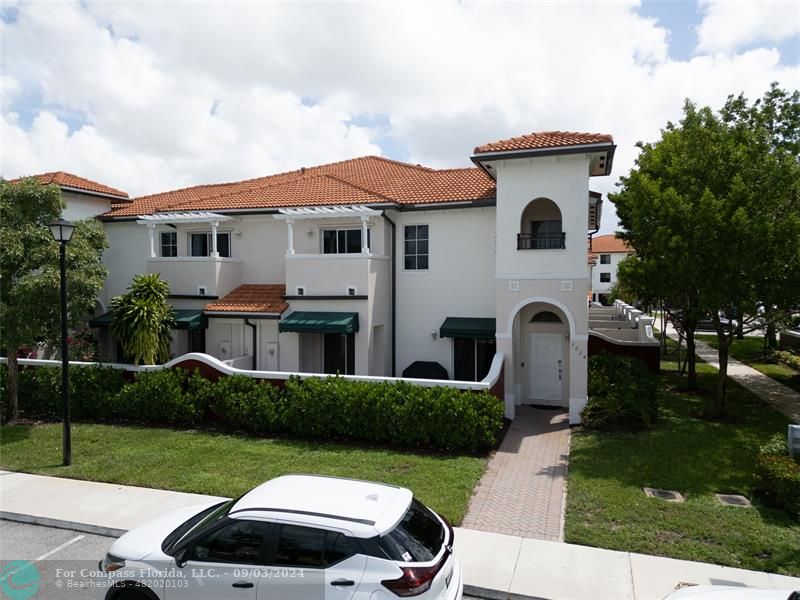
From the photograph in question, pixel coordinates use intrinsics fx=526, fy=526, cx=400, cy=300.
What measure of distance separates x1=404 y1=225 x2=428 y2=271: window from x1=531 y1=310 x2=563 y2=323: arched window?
385 centimetres

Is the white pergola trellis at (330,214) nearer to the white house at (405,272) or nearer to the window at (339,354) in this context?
the white house at (405,272)

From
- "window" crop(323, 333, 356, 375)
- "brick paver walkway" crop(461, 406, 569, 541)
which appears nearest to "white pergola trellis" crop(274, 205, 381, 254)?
"window" crop(323, 333, 356, 375)

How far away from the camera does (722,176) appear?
42.5ft

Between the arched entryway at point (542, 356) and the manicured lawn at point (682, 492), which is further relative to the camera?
the arched entryway at point (542, 356)

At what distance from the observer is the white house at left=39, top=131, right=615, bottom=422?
46.6 feet

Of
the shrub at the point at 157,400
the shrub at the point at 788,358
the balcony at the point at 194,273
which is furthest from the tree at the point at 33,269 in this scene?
the shrub at the point at 788,358

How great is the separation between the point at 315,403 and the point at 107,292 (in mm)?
12413

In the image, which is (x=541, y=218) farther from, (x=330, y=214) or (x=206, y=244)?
(x=206, y=244)

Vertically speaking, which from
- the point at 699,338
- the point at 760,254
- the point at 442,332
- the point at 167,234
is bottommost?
the point at 699,338

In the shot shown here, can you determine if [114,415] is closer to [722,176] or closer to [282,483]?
[282,483]

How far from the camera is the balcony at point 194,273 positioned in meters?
17.6

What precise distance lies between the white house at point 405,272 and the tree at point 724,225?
1.78 meters

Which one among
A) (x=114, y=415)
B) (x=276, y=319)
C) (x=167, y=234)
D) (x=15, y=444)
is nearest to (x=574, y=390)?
(x=276, y=319)

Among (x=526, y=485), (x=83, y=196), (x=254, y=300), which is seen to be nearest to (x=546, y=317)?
(x=526, y=485)
